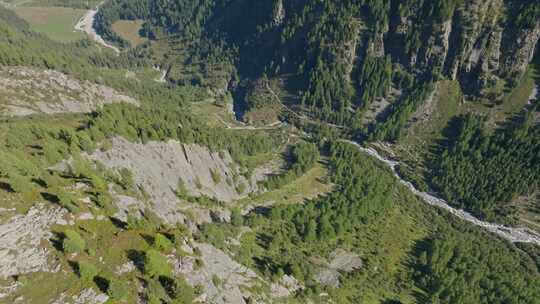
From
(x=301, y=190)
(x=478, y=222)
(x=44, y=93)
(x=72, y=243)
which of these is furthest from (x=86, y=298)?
(x=478, y=222)

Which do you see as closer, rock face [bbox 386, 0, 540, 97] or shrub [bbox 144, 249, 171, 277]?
shrub [bbox 144, 249, 171, 277]

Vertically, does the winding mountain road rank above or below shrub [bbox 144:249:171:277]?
below

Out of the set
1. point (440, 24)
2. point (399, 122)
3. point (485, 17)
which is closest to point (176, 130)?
point (399, 122)

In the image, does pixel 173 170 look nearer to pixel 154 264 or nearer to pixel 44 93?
pixel 154 264

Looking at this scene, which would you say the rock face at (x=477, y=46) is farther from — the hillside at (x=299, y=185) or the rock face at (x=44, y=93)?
the rock face at (x=44, y=93)

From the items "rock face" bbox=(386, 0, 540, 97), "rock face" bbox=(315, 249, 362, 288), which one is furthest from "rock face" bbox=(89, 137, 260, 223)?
"rock face" bbox=(386, 0, 540, 97)

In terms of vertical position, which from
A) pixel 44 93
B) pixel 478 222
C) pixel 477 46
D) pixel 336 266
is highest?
pixel 477 46

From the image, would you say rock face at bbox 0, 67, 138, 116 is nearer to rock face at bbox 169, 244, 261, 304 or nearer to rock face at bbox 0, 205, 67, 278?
rock face at bbox 0, 205, 67, 278
